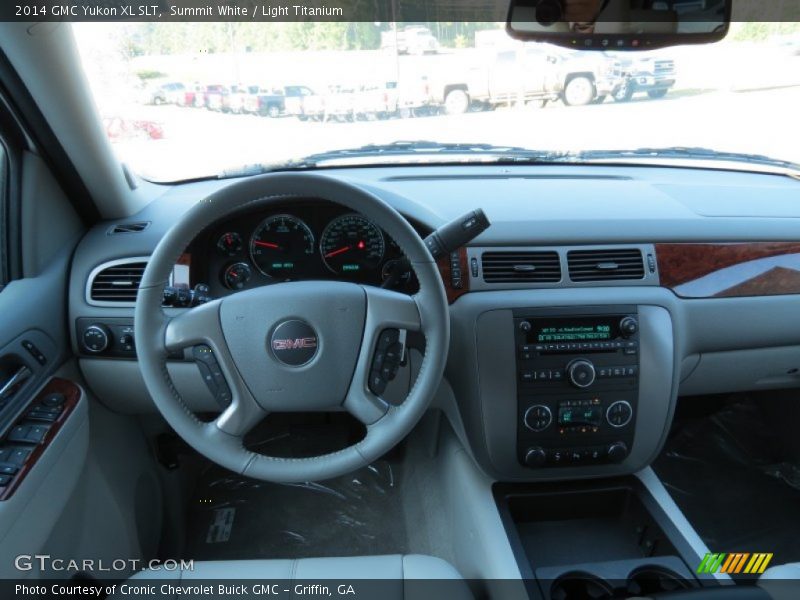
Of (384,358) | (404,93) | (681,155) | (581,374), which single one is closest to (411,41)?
(404,93)

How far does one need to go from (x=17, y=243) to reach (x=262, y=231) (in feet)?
2.59

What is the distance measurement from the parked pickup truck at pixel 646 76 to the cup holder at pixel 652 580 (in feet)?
5.34

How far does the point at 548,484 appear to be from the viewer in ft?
6.90

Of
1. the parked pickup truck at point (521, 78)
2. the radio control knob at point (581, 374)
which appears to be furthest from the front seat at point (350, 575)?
the parked pickup truck at point (521, 78)

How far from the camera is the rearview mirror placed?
1.53 m

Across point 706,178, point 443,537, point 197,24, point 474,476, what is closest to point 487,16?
point 197,24

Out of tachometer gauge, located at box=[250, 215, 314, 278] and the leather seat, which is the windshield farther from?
the leather seat

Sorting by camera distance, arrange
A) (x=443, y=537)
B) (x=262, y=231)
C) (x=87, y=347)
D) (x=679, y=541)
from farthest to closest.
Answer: (x=443, y=537) < (x=87, y=347) < (x=262, y=231) < (x=679, y=541)

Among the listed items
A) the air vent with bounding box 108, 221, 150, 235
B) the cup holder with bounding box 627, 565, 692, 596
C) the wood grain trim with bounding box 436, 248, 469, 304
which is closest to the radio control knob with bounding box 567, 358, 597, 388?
the wood grain trim with bounding box 436, 248, 469, 304

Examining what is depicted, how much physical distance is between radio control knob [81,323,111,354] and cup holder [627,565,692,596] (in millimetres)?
1837

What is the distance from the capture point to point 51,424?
5.79ft

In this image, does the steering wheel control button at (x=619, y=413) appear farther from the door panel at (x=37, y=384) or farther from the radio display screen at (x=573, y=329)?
the door panel at (x=37, y=384)

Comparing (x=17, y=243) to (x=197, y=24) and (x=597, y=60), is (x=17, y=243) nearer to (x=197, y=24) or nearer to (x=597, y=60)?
(x=197, y=24)

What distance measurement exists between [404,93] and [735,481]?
2430 millimetres
